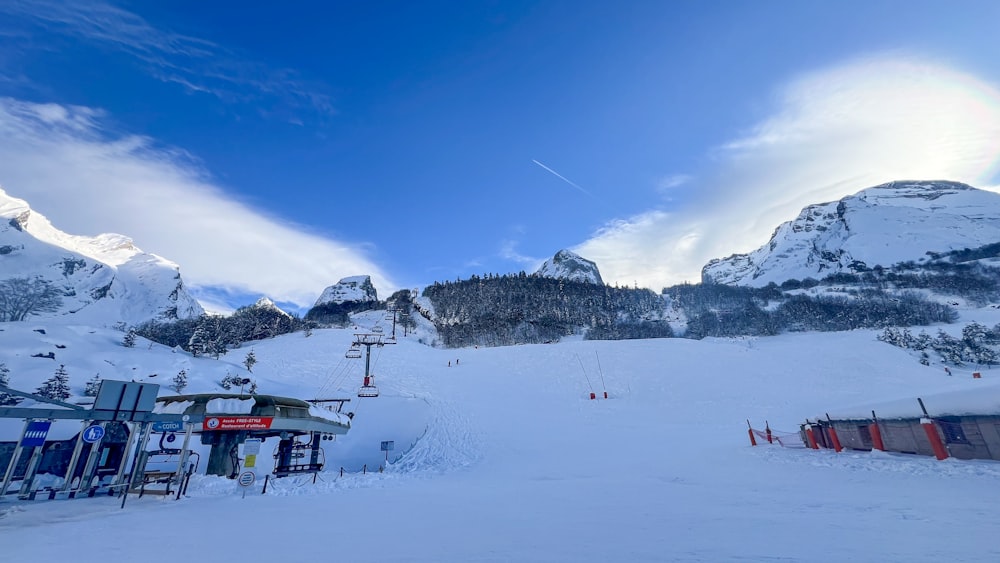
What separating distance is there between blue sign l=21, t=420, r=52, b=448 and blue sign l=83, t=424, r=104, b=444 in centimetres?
89

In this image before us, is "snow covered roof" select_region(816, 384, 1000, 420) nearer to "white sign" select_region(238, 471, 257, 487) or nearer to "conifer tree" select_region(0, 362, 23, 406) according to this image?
"white sign" select_region(238, 471, 257, 487)

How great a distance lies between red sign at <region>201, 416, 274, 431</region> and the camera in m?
16.5

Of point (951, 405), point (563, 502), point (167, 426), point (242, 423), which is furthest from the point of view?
point (242, 423)

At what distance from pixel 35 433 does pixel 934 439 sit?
95.9 ft

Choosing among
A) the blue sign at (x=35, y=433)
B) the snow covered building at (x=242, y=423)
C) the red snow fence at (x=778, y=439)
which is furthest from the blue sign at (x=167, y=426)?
the red snow fence at (x=778, y=439)

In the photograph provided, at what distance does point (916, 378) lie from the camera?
39.2m

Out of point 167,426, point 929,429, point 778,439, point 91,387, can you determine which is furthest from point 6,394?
point 929,429

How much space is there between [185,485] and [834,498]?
18.8m

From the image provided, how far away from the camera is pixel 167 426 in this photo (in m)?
15.7

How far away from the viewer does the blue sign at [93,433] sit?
40.2 ft

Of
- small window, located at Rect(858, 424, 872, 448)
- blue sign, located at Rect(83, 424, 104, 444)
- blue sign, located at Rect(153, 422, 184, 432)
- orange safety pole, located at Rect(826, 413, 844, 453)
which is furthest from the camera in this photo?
orange safety pole, located at Rect(826, 413, 844, 453)

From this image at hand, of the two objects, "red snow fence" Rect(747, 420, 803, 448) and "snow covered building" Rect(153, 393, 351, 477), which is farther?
"red snow fence" Rect(747, 420, 803, 448)

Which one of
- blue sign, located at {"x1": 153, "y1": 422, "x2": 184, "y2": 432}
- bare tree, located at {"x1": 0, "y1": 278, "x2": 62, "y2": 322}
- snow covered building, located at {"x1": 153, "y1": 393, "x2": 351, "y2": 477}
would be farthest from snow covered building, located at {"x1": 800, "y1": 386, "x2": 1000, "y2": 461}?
bare tree, located at {"x1": 0, "y1": 278, "x2": 62, "y2": 322}

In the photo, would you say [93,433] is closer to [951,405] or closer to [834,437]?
[951,405]
